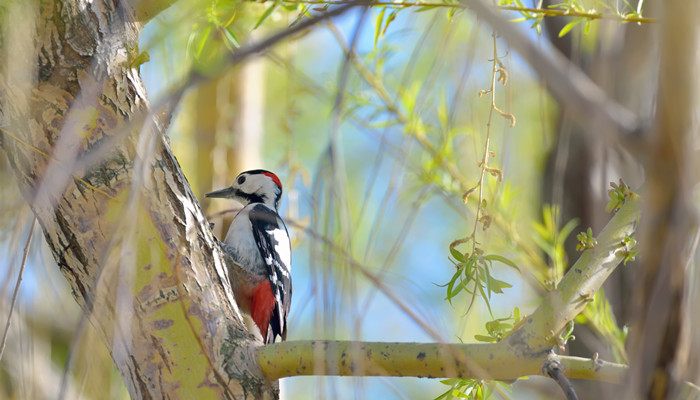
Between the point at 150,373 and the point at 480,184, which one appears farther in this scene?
the point at 150,373

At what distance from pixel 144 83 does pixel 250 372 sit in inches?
32.4

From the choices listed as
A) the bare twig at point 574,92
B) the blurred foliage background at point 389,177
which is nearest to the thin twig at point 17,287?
the blurred foliage background at point 389,177

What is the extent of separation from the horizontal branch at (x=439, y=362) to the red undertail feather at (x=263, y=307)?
1373mm

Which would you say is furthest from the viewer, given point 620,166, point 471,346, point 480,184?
point 620,166

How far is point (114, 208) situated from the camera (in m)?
1.75

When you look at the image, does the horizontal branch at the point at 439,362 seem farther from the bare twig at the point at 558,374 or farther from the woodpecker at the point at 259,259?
the woodpecker at the point at 259,259

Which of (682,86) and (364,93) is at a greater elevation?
(364,93)

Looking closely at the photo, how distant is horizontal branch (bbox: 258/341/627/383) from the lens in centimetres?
153

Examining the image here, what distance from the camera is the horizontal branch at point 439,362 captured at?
153cm

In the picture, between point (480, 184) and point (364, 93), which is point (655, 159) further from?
point (364, 93)

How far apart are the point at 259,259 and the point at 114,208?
1612mm

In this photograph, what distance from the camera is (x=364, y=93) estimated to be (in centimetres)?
241

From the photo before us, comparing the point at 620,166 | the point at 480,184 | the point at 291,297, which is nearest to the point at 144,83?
the point at 480,184

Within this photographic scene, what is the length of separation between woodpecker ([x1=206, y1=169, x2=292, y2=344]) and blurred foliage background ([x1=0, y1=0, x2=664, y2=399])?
0.15 meters
